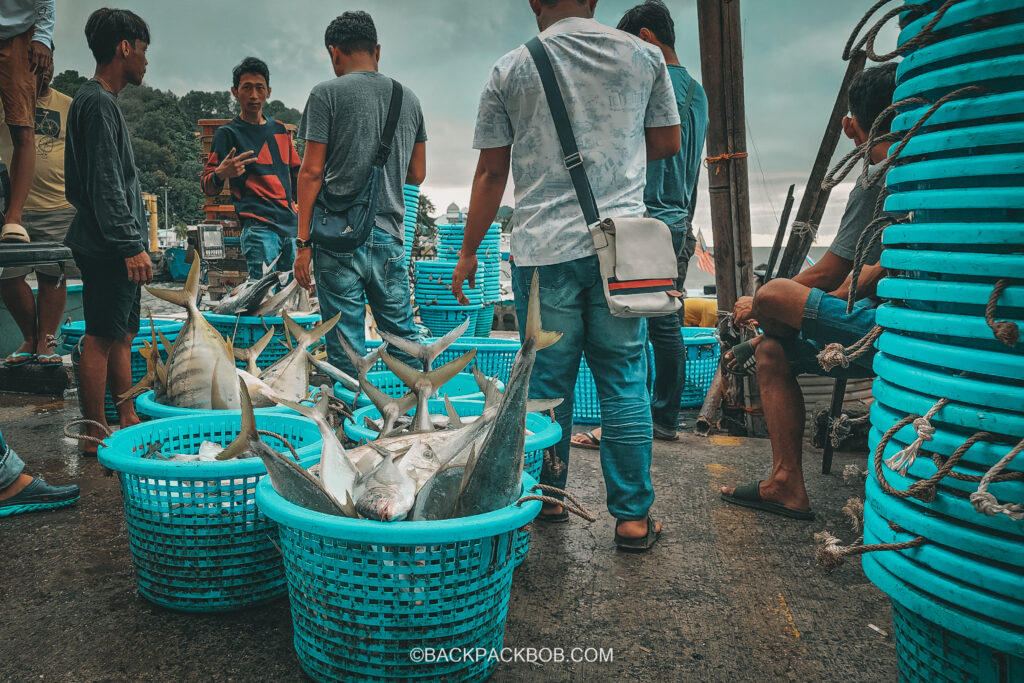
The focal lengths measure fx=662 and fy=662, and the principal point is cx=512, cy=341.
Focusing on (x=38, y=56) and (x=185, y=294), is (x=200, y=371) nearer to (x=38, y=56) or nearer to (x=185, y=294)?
(x=185, y=294)

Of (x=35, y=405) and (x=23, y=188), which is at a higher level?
(x=23, y=188)

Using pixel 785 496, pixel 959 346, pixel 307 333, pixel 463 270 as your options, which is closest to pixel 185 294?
pixel 307 333

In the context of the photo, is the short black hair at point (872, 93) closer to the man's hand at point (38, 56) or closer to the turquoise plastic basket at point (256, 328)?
the turquoise plastic basket at point (256, 328)

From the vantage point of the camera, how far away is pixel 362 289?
12.1ft

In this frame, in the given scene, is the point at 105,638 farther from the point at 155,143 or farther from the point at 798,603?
the point at 155,143

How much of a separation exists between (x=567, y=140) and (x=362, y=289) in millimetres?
1682

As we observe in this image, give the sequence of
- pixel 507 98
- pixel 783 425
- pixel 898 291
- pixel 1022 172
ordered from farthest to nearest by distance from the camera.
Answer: pixel 783 425
pixel 507 98
pixel 898 291
pixel 1022 172

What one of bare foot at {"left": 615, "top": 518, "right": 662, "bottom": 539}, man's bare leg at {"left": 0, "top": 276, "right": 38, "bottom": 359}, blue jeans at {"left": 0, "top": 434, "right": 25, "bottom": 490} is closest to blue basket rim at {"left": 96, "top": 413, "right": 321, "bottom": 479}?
blue jeans at {"left": 0, "top": 434, "right": 25, "bottom": 490}

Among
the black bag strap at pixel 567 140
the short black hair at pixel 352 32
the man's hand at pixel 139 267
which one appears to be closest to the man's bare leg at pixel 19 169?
the man's hand at pixel 139 267

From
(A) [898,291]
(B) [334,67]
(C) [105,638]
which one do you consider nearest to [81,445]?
(C) [105,638]

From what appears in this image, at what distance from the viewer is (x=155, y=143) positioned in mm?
54906

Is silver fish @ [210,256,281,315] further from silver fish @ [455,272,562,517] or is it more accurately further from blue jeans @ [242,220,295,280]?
silver fish @ [455,272,562,517]

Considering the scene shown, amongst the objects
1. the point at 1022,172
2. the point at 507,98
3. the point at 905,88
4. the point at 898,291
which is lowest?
the point at 898,291

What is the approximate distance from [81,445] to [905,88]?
4.09m
